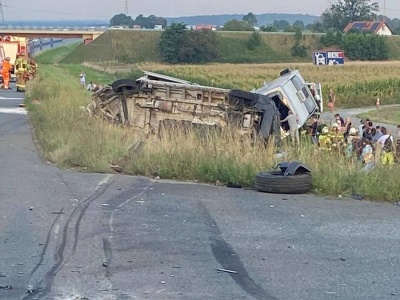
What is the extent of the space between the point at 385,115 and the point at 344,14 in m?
135

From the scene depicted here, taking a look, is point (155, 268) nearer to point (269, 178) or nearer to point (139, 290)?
point (139, 290)

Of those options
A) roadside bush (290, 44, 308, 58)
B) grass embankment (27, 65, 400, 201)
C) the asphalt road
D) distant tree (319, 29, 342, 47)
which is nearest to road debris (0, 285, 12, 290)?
the asphalt road

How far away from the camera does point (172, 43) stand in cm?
11488

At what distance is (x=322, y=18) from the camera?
180 m

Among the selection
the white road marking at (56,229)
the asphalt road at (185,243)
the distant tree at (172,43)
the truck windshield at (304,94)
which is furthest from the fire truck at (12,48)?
the distant tree at (172,43)

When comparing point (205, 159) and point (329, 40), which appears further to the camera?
point (329, 40)

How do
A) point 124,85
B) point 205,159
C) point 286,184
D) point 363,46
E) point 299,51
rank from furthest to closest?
point 299,51 → point 363,46 → point 124,85 → point 205,159 → point 286,184

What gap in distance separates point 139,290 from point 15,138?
12711 mm

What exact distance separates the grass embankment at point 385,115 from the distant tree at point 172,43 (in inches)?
2510

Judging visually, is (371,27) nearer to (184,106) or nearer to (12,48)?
(12,48)

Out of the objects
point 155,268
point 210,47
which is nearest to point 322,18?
point 210,47

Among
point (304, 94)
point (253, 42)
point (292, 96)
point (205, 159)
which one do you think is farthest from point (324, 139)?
point (253, 42)

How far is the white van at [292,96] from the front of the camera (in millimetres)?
20516

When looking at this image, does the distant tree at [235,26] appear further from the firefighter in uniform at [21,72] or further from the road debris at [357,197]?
the road debris at [357,197]
